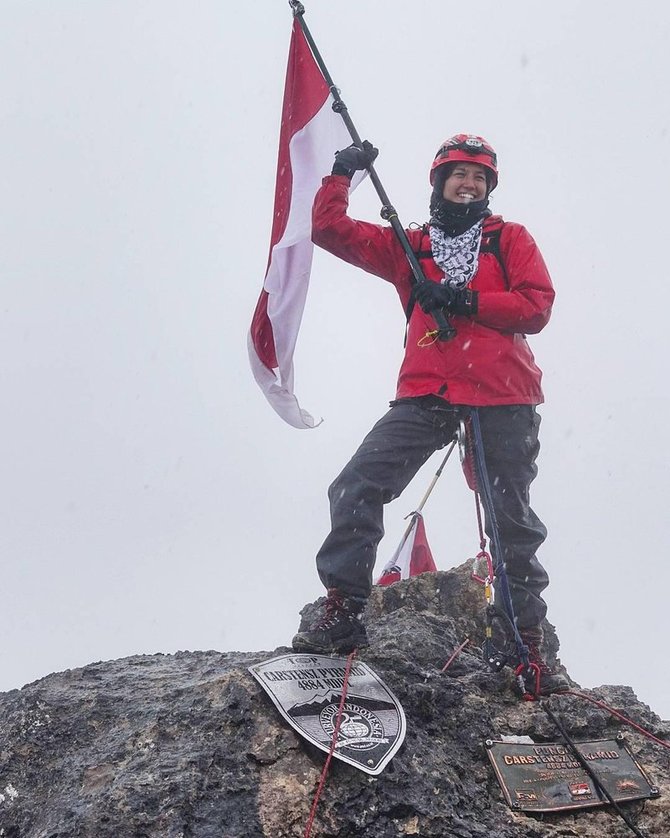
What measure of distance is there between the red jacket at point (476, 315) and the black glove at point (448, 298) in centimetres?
6

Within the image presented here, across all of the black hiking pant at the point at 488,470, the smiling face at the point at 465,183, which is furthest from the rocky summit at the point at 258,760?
the smiling face at the point at 465,183

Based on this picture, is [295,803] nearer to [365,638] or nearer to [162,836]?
[162,836]

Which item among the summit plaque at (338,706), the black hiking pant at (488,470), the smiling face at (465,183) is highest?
the smiling face at (465,183)

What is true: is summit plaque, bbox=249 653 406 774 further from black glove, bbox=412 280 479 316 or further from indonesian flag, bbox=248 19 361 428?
black glove, bbox=412 280 479 316

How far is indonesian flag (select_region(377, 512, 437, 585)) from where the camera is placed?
911 centimetres

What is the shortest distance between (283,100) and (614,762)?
16.7 ft

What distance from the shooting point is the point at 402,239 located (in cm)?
476

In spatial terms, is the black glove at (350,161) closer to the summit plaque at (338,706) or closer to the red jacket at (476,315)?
the red jacket at (476,315)

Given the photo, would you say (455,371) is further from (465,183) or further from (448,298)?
(465,183)

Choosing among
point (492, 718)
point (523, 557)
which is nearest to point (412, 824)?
point (492, 718)

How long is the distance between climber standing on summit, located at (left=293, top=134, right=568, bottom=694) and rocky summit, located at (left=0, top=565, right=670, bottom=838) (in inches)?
16.9

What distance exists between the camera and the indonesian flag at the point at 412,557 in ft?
29.9

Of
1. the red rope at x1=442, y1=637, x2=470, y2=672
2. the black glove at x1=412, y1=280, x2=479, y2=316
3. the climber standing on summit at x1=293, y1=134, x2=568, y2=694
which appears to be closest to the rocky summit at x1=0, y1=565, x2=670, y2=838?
the red rope at x1=442, y1=637, x2=470, y2=672

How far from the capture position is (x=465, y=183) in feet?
15.9
